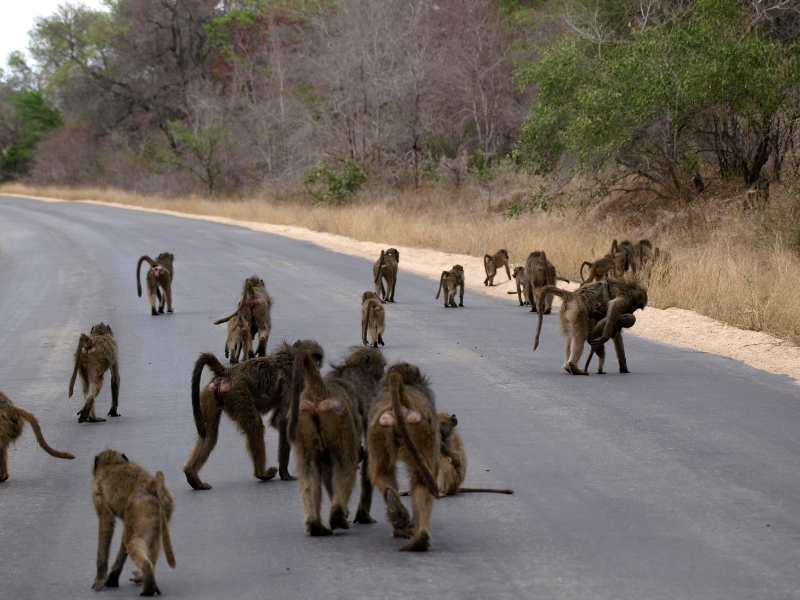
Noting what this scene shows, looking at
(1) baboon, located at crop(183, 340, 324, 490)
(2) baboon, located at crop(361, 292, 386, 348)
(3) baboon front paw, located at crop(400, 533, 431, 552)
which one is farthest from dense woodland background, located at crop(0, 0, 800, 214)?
(3) baboon front paw, located at crop(400, 533, 431, 552)

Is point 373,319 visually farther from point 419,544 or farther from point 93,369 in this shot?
point 419,544

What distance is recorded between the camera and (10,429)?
7809 millimetres

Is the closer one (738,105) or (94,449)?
(94,449)

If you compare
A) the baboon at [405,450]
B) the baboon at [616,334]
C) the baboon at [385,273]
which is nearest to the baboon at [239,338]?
the baboon at [616,334]

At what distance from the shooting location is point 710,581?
5.31m

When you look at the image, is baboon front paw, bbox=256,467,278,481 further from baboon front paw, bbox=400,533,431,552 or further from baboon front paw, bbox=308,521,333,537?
baboon front paw, bbox=400,533,431,552

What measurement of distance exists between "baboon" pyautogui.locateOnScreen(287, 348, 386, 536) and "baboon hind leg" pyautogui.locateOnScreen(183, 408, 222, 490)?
1304mm

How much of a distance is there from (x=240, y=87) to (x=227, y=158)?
692 centimetres

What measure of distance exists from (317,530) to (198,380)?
4.87 ft

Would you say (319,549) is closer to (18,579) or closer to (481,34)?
(18,579)

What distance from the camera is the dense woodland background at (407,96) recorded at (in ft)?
79.7

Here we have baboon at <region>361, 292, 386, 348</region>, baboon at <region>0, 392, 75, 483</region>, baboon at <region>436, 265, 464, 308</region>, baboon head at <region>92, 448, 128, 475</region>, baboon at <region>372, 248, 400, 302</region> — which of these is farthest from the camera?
baboon at <region>372, 248, 400, 302</region>

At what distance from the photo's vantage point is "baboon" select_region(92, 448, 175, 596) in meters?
5.21

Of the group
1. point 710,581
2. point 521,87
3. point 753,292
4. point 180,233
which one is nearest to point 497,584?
point 710,581
